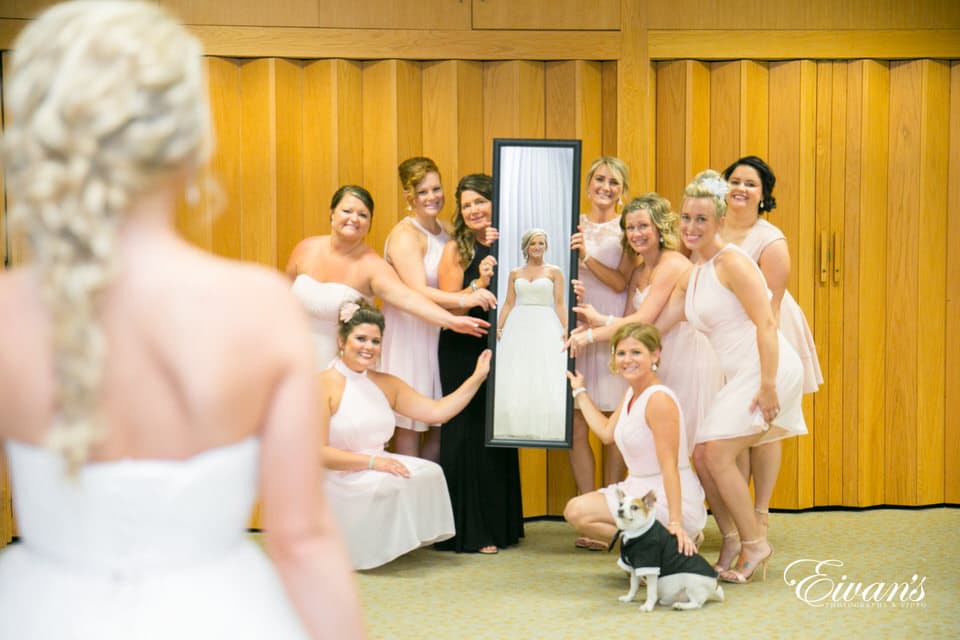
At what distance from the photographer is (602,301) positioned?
5289mm

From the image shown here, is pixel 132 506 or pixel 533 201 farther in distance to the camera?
pixel 533 201

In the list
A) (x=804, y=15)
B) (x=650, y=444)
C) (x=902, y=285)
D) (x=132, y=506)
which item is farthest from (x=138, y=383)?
(x=902, y=285)

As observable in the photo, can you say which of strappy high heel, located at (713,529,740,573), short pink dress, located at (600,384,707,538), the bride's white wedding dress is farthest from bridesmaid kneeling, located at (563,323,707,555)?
the bride's white wedding dress

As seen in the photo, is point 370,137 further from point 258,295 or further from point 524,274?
point 258,295

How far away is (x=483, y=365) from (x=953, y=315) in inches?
99.9

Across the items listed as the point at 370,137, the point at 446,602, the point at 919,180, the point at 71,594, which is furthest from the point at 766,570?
the point at 71,594

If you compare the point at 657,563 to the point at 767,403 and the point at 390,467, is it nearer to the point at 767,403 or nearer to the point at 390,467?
the point at 767,403

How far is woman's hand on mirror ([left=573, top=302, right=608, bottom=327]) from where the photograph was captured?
4.99 m

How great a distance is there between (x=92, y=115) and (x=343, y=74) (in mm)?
4757

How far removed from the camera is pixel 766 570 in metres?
4.71

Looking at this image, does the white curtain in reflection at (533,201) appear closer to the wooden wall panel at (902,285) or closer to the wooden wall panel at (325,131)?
the wooden wall panel at (325,131)

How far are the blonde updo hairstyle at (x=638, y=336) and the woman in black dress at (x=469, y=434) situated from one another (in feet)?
2.80

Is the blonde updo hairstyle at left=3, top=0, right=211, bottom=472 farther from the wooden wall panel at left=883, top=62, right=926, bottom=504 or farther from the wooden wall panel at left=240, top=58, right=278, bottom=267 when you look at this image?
the wooden wall panel at left=883, top=62, right=926, bottom=504

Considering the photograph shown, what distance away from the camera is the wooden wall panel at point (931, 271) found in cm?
588
